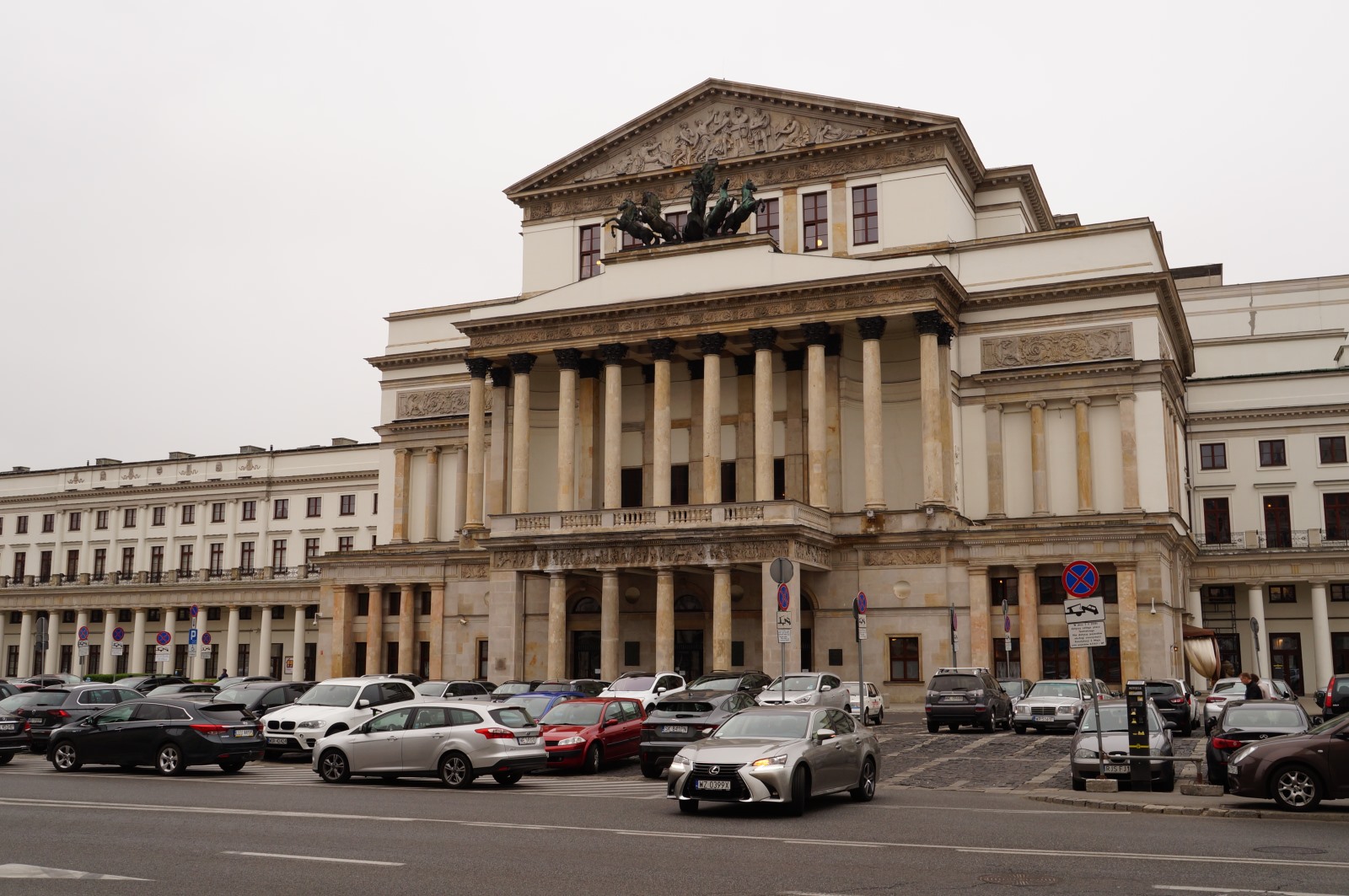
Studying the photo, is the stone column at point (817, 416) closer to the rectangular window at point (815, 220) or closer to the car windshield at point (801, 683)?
the rectangular window at point (815, 220)

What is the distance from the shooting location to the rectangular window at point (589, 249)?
62656mm

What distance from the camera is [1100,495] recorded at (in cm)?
5288

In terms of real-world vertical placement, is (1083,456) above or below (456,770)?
above

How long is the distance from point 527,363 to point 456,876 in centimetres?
4634

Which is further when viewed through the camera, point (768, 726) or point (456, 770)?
point (456, 770)

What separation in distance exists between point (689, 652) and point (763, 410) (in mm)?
10040

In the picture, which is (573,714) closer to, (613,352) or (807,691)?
(807,691)

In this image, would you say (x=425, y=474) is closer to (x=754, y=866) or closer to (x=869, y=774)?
(x=869, y=774)

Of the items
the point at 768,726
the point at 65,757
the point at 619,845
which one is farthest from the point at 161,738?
the point at 619,845

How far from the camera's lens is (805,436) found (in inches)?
Answer: 2200

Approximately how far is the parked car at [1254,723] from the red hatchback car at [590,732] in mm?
10701

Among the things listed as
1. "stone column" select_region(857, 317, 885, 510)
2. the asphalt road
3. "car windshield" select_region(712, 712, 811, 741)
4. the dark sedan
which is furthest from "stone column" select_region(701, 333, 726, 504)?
"car windshield" select_region(712, 712, 811, 741)

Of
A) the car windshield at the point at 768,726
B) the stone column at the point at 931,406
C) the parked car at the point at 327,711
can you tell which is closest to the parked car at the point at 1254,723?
the car windshield at the point at 768,726

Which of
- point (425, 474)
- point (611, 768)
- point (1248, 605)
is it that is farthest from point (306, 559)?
point (611, 768)
